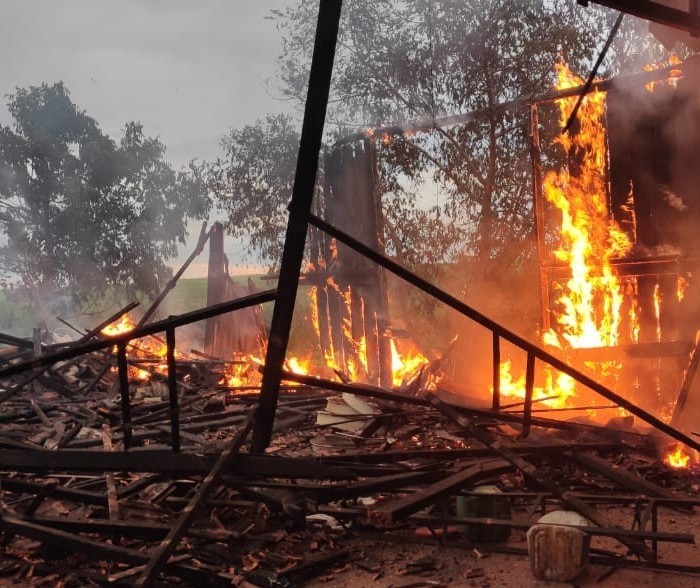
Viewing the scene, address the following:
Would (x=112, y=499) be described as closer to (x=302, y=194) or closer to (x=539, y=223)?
(x=302, y=194)

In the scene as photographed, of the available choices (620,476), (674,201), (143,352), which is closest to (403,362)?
(143,352)

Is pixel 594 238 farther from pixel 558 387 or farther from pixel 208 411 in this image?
pixel 208 411

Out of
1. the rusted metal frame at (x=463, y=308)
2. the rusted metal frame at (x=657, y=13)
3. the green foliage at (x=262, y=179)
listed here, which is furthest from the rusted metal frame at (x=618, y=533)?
the green foliage at (x=262, y=179)

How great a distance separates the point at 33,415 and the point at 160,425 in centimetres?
222

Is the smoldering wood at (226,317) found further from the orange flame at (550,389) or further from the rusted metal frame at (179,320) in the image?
the rusted metal frame at (179,320)

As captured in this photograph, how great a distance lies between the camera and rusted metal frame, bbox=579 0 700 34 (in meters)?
5.02

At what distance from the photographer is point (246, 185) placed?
18562 mm

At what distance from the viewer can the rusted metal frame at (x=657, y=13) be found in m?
5.02

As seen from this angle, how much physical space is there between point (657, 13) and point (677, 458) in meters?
4.60

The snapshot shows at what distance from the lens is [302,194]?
4.34 meters

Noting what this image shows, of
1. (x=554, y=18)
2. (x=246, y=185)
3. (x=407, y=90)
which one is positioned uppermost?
(x=554, y=18)

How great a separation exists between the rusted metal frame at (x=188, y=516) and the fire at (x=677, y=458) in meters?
4.77

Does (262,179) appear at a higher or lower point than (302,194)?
higher

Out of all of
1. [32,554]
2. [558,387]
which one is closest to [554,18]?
[558,387]
